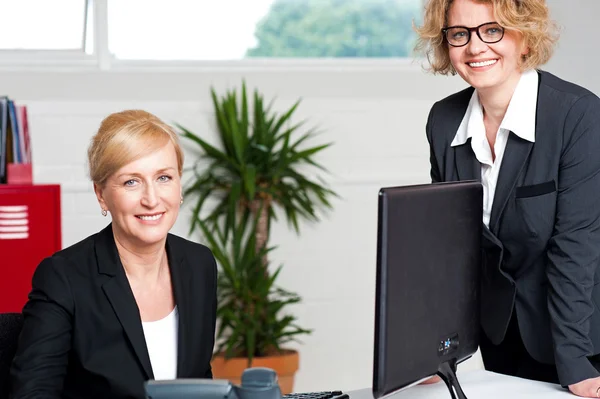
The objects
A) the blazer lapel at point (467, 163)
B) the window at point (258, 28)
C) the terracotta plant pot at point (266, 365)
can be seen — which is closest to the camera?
the blazer lapel at point (467, 163)

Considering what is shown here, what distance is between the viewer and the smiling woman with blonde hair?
1.95 m

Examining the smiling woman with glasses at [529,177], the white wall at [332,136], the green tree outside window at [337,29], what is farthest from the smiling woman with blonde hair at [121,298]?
the green tree outside window at [337,29]

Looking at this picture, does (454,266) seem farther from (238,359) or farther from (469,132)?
(238,359)

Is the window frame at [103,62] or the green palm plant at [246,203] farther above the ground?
the window frame at [103,62]

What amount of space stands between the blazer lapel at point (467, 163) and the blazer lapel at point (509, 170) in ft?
0.24

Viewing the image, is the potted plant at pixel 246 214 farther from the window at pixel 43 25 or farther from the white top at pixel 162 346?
the white top at pixel 162 346

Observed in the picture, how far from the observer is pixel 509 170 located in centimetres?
221

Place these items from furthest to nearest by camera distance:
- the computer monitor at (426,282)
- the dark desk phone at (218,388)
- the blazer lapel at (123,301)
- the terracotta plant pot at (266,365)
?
the terracotta plant pot at (266,365), the blazer lapel at (123,301), the computer monitor at (426,282), the dark desk phone at (218,388)

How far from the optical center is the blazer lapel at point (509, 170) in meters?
2.20

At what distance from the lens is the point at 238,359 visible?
174 inches

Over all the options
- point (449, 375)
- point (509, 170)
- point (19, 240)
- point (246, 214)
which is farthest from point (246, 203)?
point (449, 375)

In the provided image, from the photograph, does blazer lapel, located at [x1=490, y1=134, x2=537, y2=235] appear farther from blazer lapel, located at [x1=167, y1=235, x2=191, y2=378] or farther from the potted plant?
the potted plant

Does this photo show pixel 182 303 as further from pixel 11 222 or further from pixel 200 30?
pixel 200 30

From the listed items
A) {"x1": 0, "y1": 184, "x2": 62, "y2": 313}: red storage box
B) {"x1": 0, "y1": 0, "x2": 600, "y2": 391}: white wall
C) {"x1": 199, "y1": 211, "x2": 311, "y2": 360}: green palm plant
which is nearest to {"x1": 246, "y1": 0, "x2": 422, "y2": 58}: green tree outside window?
{"x1": 0, "y1": 0, "x2": 600, "y2": 391}: white wall
